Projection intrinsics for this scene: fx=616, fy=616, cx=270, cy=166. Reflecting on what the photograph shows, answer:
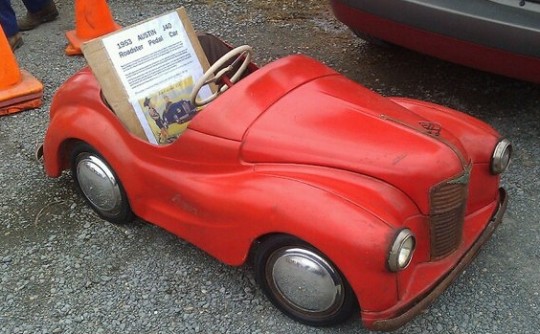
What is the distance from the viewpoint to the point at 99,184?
8.85ft

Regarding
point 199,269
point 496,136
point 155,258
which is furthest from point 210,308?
point 496,136

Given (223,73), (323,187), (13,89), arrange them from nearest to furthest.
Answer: (323,187)
(223,73)
(13,89)

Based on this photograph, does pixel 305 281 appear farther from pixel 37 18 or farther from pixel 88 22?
pixel 37 18

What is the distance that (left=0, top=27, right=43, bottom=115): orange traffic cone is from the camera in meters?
3.66

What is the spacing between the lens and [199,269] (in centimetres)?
256

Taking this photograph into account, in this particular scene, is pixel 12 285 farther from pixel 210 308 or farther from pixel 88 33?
pixel 88 33

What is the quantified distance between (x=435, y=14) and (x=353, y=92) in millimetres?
787

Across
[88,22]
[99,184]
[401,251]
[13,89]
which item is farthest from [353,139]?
[88,22]

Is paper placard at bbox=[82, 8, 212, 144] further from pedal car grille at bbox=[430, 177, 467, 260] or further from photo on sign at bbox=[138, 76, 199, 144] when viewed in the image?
pedal car grille at bbox=[430, 177, 467, 260]

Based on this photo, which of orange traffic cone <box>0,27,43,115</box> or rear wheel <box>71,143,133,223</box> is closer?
rear wheel <box>71,143,133,223</box>

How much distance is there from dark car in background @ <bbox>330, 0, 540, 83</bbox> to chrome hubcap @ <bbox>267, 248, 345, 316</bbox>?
145cm

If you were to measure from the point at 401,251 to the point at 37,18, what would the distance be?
379 centimetres

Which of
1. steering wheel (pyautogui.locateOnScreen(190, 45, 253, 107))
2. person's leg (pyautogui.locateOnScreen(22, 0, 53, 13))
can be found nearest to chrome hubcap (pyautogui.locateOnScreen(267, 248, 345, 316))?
steering wheel (pyautogui.locateOnScreen(190, 45, 253, 107))

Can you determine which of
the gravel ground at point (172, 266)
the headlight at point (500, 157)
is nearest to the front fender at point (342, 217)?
Answer: the gravel ground at point (172, 266)
